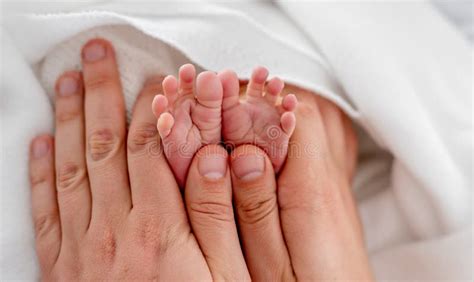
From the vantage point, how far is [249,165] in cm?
67

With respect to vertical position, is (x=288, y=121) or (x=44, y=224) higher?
(x=288, y=121)

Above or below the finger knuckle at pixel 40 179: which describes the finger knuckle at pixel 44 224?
below

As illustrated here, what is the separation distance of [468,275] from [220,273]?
375 mm

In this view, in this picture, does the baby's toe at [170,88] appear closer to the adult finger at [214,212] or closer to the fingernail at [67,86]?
the adult finger at [214,212]

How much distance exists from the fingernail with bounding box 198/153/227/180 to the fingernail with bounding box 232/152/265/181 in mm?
24

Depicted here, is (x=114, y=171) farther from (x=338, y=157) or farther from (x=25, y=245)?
(x=338, y=157)

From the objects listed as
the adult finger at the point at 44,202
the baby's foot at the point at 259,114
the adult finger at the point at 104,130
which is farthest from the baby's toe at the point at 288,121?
the adult finger at the point at 44,202

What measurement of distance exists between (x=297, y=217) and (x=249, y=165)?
10 cm

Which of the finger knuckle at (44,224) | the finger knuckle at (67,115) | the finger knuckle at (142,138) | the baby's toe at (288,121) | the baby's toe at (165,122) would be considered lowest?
the finger knuckle at (44,224)

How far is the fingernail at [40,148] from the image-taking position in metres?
0.74

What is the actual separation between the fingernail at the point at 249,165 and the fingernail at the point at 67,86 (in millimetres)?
258

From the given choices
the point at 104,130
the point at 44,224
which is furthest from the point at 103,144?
the point at 44,224

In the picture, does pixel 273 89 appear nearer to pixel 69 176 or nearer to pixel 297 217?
pixel 297 217

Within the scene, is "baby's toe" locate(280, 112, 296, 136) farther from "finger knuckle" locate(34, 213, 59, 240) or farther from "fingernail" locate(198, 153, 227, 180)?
"finger knuckle" locate(34, 213, 59, 240)
